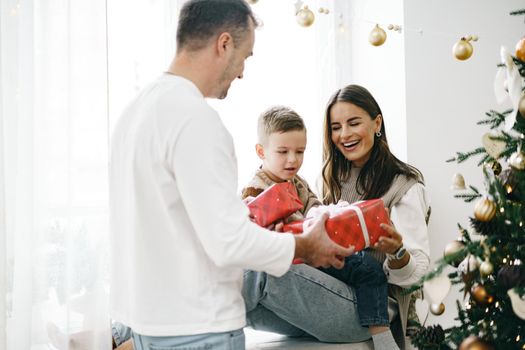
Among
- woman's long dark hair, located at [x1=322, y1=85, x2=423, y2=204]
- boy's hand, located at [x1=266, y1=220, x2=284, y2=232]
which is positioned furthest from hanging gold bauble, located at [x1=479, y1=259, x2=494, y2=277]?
woman's long dark hair, located at [x1=322, y1=85, x2=423, y2=204]

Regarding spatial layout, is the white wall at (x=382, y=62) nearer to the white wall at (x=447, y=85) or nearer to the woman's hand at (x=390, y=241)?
the white wall at (x=447, y=85)

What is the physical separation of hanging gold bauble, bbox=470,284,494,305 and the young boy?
51 cm

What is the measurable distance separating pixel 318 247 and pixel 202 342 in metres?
0.38

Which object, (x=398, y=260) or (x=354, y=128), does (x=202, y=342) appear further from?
(x=354, y=128)

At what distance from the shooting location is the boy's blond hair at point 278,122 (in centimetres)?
215

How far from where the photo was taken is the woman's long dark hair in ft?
7.13

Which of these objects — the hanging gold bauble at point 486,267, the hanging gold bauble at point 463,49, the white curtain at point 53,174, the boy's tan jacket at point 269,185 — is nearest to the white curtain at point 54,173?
the white curtain at point 53,174

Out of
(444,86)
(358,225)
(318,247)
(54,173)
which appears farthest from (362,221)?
(444,86)

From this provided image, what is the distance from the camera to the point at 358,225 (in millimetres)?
1629

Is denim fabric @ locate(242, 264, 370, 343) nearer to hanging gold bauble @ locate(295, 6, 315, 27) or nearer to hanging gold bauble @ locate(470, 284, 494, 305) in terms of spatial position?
hanging gold bauble @ locate(470, 284, 494, 305)

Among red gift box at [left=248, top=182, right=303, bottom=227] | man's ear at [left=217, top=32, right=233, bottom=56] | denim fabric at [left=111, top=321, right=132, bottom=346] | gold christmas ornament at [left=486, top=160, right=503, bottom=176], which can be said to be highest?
man's ear at [left=217, top=32, right=233, bottom=56]

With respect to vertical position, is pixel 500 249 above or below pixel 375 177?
below

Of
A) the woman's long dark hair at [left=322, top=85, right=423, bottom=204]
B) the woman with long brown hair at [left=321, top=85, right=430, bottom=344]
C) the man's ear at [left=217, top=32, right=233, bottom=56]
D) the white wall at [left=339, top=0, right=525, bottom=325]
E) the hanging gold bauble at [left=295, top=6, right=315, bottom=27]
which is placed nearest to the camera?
the man's ear at [left=217, top=32, right=233, bottom=56]

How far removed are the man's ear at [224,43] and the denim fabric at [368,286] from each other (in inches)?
31.2
